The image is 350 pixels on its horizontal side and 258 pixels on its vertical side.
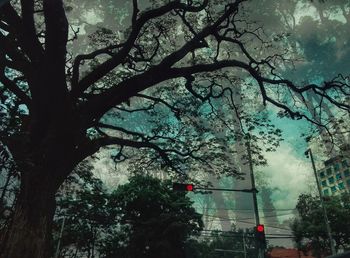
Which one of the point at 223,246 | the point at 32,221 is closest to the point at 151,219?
the point at 223,246

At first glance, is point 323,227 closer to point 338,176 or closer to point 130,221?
point 130,221

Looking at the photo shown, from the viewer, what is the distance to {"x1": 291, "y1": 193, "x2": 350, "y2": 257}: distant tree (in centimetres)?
2550

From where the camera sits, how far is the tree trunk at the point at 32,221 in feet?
23.5

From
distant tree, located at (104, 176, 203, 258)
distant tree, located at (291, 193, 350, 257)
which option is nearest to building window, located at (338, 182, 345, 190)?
distant tree, located at (291, 193, 350, 257)

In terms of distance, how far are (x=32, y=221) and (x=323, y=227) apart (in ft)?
75.3

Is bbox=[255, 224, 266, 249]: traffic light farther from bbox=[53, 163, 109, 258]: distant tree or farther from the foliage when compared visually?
bbox=[53, 163, 109, 258]: distant tree

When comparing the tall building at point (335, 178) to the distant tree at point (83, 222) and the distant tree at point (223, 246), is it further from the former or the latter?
the distant tree at point (83, 222)

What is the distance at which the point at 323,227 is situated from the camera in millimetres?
25438

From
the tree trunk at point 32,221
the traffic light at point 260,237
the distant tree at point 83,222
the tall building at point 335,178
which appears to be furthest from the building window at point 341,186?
the tree trunk at point 32,221

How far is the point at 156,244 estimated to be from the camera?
67.2ft

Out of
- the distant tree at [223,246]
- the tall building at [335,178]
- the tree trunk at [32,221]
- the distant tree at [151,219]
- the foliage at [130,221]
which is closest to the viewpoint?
the tree trunk at [32,221]

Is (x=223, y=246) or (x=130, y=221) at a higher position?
(x=130, y=221)

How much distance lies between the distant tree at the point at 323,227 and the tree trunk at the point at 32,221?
22386mm

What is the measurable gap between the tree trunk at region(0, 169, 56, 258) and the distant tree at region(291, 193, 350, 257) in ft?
73.4
